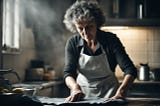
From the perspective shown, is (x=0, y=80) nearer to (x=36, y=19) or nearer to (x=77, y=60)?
(x=77, y=60)

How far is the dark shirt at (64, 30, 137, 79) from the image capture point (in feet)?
6.49

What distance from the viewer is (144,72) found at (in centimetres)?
349

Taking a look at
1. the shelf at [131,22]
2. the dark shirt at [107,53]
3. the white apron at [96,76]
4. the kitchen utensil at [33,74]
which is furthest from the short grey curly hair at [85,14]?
the kitchen utensil at [33,74]

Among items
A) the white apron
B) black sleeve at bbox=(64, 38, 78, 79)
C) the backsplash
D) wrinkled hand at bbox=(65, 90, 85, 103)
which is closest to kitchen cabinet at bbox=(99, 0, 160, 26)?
the backsplash

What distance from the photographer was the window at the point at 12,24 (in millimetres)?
3205

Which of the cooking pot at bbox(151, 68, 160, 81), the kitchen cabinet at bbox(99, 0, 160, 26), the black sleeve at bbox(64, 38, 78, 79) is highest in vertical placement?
the kitchen cabinet at bbox(99, 0, 160, 26)

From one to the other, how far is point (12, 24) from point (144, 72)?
1.50 meters

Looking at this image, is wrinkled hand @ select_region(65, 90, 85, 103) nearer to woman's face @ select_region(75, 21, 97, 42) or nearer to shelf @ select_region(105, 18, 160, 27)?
woman's face @ select_region(75, 21, 97, 42)

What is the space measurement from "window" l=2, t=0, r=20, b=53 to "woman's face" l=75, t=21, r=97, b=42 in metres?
1.24

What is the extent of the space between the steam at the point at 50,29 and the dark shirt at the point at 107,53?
167 cm

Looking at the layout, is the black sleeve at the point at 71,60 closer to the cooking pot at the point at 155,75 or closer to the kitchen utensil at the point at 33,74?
the kitchen utensil at the point at 33,74

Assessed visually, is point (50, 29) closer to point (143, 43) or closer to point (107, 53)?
point (143, 43)

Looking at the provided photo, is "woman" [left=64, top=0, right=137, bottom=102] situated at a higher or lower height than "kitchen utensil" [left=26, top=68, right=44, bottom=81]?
higher

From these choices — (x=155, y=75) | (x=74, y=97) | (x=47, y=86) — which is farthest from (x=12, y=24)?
(x=74, y=97)
